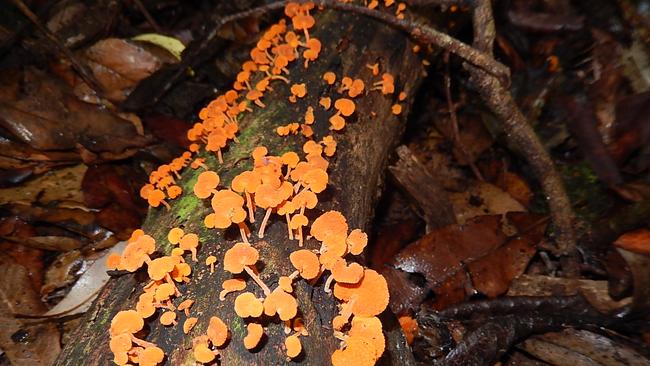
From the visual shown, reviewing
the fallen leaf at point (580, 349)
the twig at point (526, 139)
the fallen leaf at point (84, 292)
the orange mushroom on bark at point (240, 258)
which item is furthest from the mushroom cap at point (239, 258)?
the twig at point (526, 139)

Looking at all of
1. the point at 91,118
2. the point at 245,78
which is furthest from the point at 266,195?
the point at 91,118

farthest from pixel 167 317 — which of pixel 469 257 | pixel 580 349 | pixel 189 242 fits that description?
pixel 580 349

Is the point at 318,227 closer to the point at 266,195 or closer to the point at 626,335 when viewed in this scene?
the point at 266,195

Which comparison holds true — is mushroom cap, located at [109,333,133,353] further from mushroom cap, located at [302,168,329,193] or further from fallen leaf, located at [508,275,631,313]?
fallen leaf, located at [508,275,631,313]

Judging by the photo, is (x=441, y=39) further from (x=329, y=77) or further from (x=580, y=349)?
(x=580, y=349)

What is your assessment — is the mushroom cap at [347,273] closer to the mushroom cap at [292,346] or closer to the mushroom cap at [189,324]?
the mushroom cap at [292,346]
